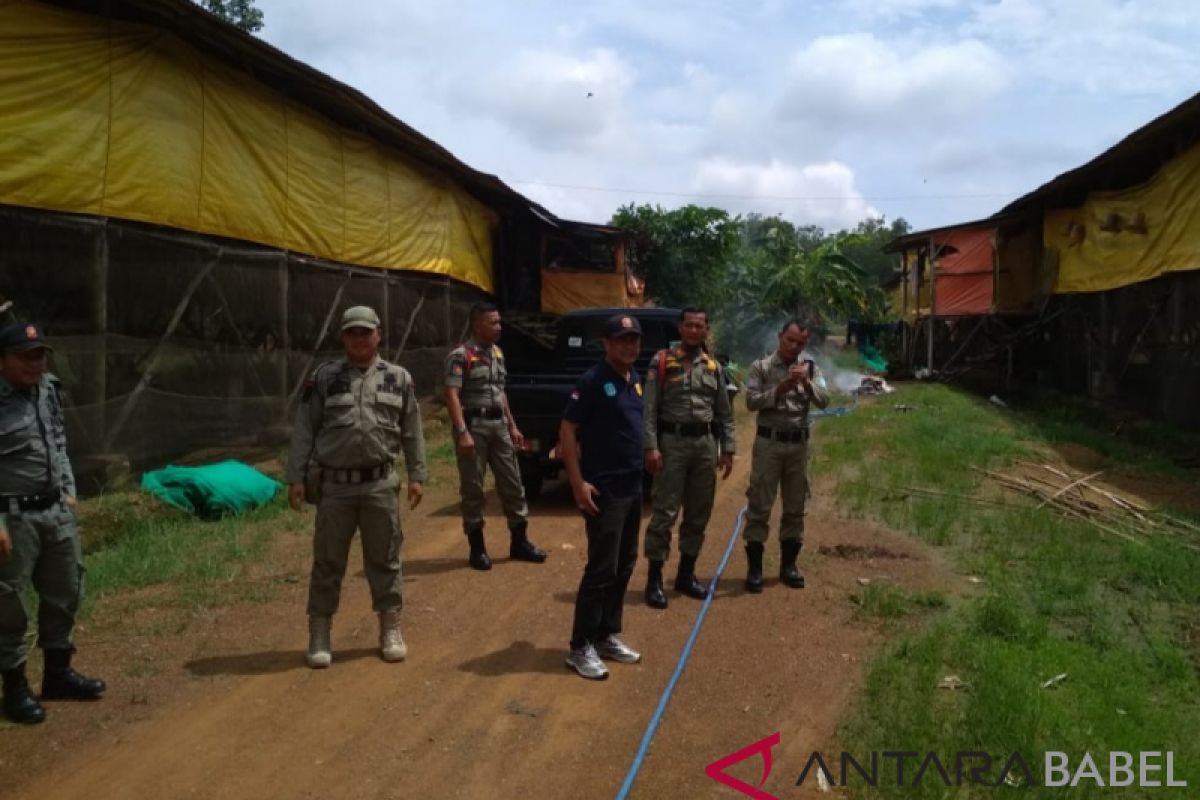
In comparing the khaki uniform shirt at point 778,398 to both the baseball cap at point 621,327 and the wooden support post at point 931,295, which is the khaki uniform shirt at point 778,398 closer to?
the baseball cap at point 621,327

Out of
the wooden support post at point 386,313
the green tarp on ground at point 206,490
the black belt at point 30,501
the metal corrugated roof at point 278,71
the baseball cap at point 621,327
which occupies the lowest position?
the green tarp on ground at point 206,490

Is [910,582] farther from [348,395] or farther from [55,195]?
[55,195]

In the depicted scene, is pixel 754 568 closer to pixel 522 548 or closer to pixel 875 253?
pixel 522 548

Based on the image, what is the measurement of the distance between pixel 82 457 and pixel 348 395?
4797 millimetres

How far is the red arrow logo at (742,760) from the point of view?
134 inches

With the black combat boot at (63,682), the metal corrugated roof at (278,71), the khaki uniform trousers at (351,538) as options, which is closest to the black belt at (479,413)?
the khaki uniform trousers at (351,538)

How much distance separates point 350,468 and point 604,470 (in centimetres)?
136

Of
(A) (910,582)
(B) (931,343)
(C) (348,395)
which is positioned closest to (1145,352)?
(B) (931,343)

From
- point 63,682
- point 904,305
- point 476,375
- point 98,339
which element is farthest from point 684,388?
point 904,305

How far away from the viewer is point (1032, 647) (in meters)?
4.73

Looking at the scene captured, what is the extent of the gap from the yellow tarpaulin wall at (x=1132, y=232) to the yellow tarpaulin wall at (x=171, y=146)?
12.1 meters

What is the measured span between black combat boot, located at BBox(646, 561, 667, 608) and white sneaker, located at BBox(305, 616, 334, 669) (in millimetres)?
2081

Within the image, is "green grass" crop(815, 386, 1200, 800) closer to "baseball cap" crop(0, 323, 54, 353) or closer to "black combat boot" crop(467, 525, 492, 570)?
"black combat boot" crop(467, 525, 492, 570)

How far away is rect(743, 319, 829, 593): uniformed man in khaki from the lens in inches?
231
